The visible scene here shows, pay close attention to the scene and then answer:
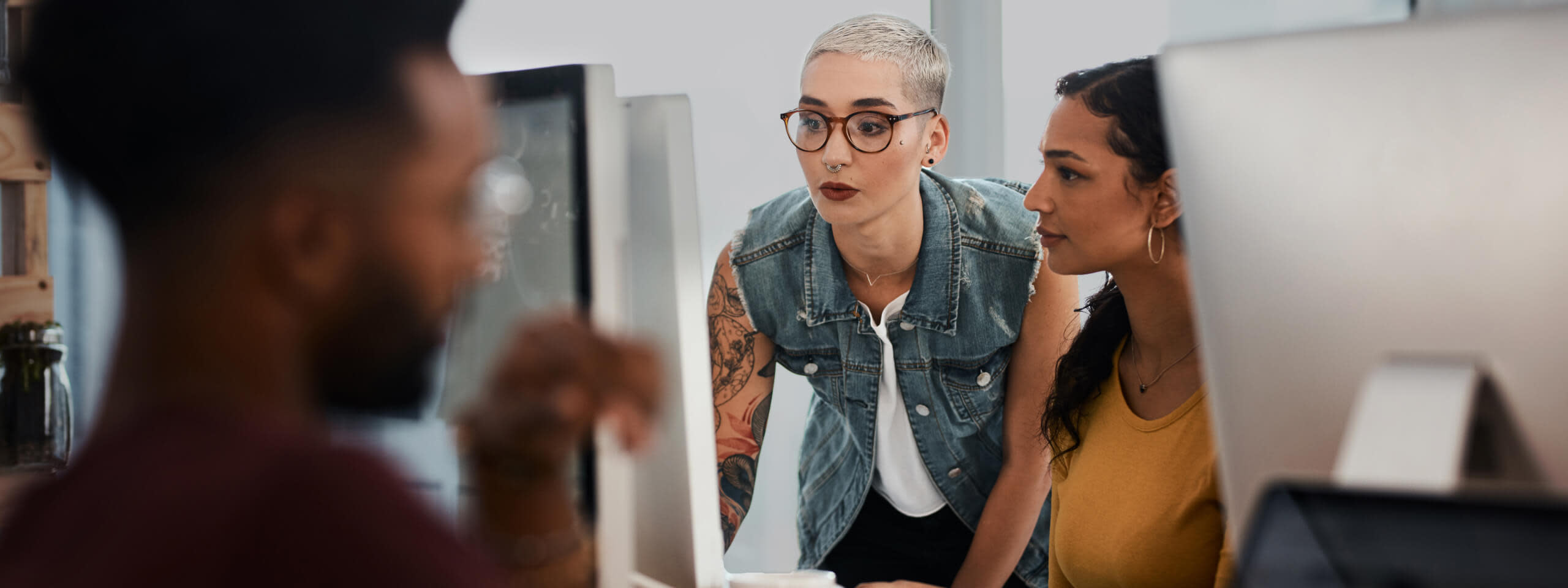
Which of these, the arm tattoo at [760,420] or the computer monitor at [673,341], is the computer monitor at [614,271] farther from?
the arm tattoo at [760,420]

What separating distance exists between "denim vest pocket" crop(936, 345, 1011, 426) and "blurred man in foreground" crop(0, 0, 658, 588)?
1349 millimetres

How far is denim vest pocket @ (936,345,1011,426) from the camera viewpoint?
1663mm

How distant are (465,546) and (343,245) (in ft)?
0.39

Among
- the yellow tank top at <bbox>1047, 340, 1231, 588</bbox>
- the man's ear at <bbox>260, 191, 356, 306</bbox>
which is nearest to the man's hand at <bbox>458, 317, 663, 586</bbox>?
the man's ear at <bbox>260, 191, 356, 306</bbox>

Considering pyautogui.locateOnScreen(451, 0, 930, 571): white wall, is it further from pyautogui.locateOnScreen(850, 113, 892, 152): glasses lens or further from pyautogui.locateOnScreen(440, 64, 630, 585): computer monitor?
pyautogui.locateOnScreen(440, 64, 630, 585): computer monitor

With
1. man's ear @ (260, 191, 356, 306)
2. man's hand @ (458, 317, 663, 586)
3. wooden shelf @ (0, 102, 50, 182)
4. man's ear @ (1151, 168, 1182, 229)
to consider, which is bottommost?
man's hand @ (458, 317, 663, 586)

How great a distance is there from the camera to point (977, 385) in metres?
1.67

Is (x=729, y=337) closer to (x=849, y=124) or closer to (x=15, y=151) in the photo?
(x=849, y=124)

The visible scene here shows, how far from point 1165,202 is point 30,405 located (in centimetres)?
144

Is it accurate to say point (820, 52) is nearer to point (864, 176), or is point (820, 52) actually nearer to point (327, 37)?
point (864, 176)

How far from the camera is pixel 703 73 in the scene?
243cm

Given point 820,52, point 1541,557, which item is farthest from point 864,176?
point 1541,557

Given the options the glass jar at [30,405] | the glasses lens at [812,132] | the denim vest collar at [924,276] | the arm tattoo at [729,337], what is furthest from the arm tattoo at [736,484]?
the glass jar at [30,405]

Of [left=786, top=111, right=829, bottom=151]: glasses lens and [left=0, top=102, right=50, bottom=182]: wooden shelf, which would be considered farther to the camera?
[left=786, top=111, right=829, bottom=151]: glasses lens
